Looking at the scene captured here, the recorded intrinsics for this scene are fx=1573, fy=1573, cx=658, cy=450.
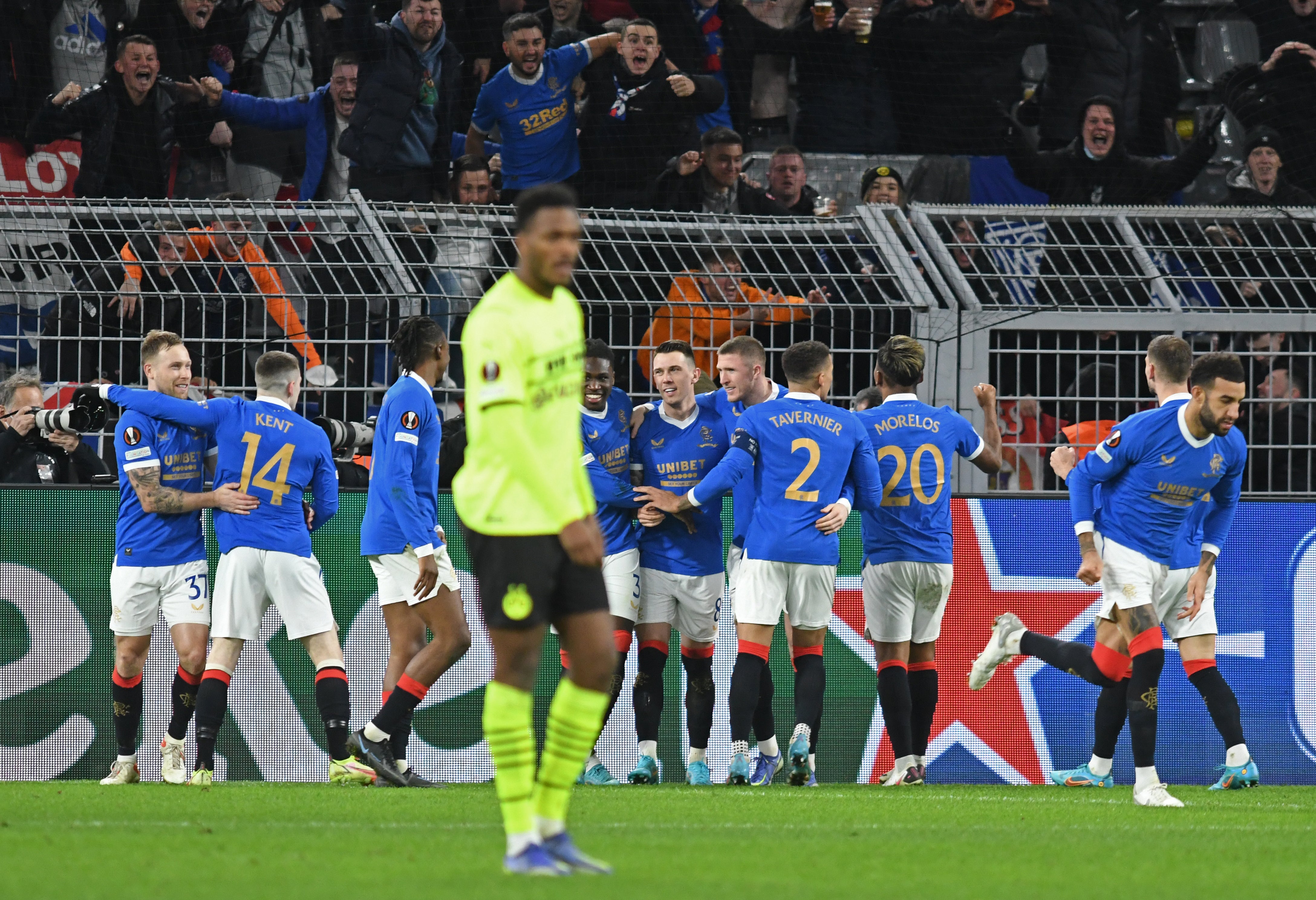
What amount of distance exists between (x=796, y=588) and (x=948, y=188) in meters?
7.06

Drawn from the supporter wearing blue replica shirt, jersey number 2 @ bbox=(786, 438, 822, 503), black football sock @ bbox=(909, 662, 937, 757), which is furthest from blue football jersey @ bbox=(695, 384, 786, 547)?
the supporter wearing blue replica shirt

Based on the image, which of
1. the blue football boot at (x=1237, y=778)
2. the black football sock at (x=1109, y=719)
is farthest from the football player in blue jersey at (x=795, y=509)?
the blue football boot at (x=1237, y=778)

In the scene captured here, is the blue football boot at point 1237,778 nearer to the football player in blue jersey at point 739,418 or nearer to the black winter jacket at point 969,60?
the football player in blue jersey at point 739,418

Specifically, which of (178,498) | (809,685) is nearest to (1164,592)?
(809,685)

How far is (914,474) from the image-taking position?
7.50 meters

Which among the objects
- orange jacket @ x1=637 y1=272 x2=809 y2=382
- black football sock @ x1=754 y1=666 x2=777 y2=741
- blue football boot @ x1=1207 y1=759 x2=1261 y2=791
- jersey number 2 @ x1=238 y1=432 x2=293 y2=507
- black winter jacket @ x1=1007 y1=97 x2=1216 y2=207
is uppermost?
black winter jacket @ x1=1007 y1=97 x2=1216 y2=207

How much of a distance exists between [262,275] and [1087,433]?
442cm

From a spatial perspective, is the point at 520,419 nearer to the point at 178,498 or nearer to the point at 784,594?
the point at 784,594

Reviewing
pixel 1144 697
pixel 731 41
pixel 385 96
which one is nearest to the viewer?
pixel 1144 697

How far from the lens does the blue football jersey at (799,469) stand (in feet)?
23.7

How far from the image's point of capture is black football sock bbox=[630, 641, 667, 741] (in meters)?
7.52

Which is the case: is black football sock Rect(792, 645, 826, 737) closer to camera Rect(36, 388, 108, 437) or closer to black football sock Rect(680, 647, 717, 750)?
black football sock Rect(680, 647, 717, 750)

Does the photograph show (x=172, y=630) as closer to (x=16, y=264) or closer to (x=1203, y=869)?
(x=16, y=264)

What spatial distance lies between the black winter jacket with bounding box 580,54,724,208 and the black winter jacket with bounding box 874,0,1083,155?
2.04 m
